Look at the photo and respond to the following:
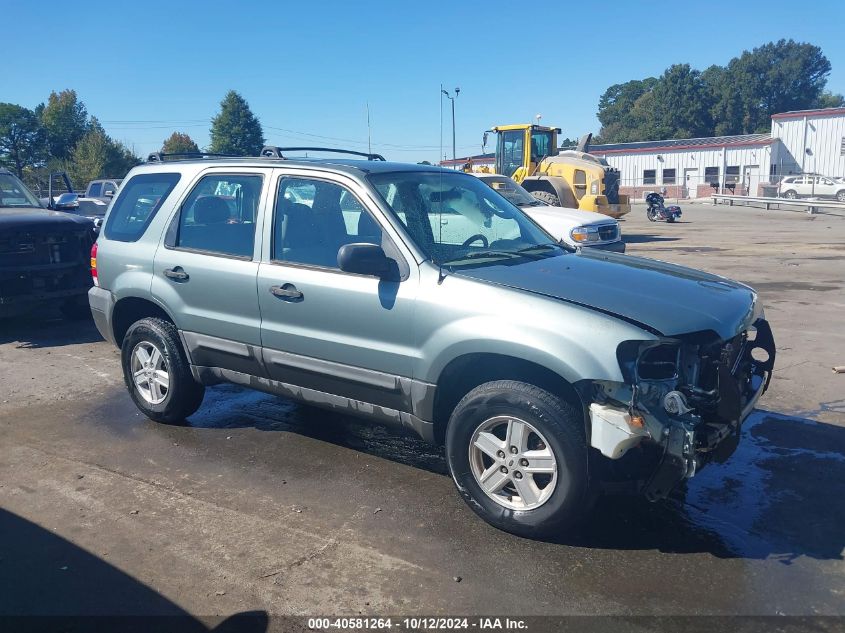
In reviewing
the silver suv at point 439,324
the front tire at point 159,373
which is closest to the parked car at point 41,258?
the silver suv at point 439,324

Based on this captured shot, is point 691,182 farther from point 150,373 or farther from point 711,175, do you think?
point 150,373

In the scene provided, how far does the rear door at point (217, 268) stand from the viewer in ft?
16.5

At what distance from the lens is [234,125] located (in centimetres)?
6266

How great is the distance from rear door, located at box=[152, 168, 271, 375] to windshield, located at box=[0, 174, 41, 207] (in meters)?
5.76

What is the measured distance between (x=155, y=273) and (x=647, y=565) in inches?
155

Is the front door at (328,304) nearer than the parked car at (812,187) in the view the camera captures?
Yes

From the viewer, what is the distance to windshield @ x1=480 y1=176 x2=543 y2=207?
14.1 m

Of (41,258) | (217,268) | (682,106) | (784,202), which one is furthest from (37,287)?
(682,106)

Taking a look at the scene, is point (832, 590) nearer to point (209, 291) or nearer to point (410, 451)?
point (410, 451)

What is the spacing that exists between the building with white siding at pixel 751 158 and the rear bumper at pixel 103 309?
55.4 meters

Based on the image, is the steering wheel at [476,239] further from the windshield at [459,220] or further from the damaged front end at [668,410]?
the damaged front end at [668,410]

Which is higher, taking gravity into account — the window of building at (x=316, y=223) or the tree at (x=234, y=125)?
the tree at (x=234, y=125)

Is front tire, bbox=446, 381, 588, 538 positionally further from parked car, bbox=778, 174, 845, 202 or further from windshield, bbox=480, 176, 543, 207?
parked car, bbox=778, 174, 845, 202

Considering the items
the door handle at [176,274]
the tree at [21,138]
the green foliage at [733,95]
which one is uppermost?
the green foliage at [733,95]
